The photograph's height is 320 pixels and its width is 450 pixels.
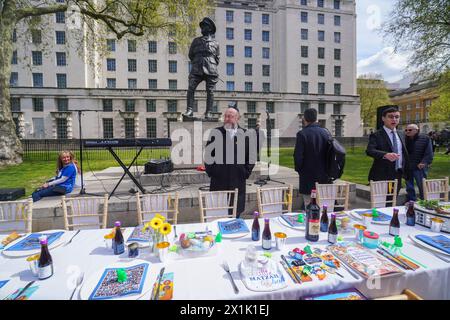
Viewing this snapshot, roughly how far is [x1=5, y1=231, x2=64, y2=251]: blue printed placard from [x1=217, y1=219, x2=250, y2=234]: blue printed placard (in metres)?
1.69

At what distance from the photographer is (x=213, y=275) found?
5.30ft

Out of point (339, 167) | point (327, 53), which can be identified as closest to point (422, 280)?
point (339, 167)

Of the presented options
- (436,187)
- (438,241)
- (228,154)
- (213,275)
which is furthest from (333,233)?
(436,187)

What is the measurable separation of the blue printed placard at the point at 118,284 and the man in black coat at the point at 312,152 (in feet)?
9.58

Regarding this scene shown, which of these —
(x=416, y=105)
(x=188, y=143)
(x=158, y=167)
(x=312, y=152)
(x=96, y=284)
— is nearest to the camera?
(x=96, y=284)

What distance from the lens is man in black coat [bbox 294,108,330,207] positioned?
3.64 m

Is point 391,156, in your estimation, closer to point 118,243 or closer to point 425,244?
point 425,244

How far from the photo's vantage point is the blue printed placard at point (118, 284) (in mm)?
1423

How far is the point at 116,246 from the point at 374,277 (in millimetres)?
2055

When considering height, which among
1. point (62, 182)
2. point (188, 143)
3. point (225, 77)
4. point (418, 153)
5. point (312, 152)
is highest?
point (225, 77)

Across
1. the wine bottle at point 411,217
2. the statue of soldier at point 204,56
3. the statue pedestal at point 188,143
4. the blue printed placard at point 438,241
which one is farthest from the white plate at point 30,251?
the statue of soldier at point 204,56

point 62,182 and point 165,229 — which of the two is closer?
point 165,229

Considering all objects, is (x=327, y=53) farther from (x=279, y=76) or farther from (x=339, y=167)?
(x=339, y=167)

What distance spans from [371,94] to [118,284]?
5563cm
